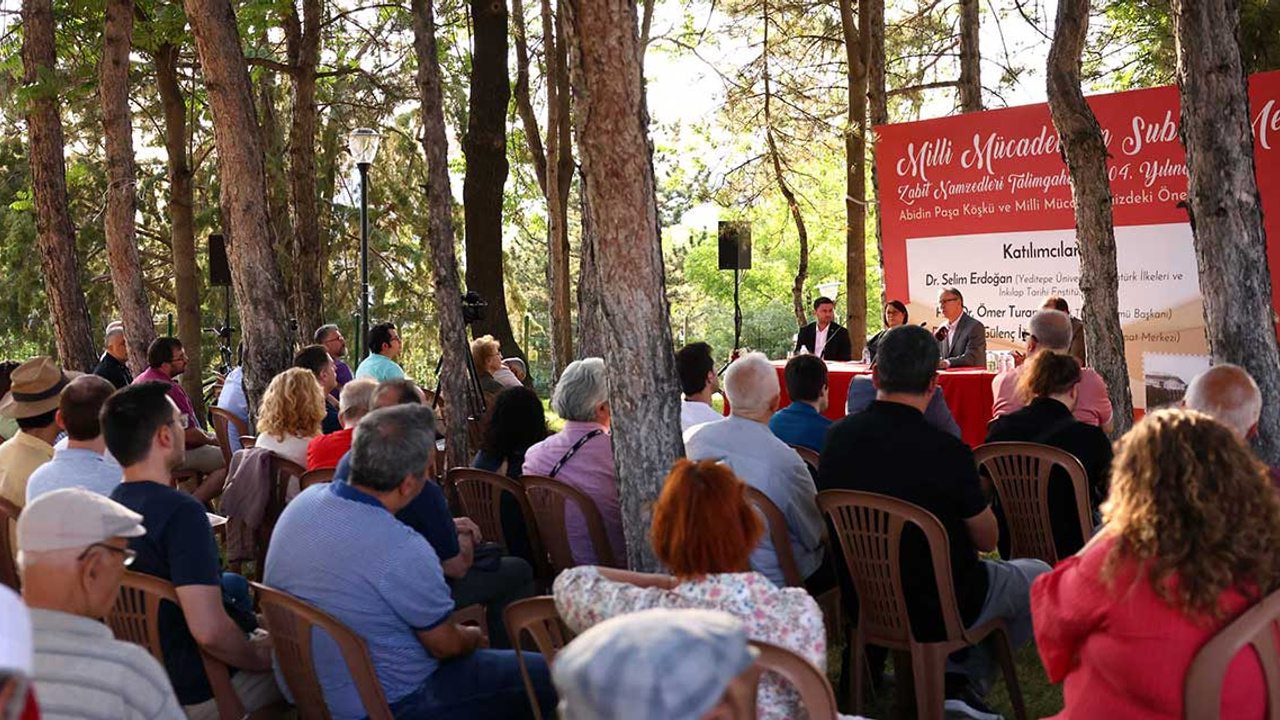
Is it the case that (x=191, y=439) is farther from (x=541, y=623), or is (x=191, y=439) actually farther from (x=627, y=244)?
(x=541, y=623)

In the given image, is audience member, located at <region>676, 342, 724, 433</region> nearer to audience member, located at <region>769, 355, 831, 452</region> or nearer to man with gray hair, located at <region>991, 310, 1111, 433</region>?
audience member, located at <region>769, 355, 831, 452</region>

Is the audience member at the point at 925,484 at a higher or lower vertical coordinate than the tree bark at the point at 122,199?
lower

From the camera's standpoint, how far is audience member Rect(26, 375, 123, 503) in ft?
13.7

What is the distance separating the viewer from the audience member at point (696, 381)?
5734 millimetres

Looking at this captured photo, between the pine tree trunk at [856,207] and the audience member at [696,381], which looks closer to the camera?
the audience member at [696,381]

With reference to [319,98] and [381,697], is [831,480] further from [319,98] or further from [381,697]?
[319,98]

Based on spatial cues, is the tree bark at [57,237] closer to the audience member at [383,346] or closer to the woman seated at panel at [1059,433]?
the audience member at [383,346]

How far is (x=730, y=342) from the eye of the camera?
4659 cm

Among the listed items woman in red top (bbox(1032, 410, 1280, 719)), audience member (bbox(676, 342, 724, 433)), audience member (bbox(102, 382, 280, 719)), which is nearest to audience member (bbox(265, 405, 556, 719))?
audience member (bbox(102, 382, 280, 719))

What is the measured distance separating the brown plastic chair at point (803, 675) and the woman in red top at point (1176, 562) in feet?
1.87

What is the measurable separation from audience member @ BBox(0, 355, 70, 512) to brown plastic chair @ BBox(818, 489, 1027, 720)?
3068 millimetres

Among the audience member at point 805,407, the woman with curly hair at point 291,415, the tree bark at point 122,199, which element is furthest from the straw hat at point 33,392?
the tree bark at point 122,199

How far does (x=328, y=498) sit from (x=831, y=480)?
161 cm

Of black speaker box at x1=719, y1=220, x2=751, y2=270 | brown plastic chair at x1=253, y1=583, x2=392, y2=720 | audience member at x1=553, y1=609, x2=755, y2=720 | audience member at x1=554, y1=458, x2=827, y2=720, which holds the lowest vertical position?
brown plastic chair at x1=253, y1=583, x2=392, y2=720
